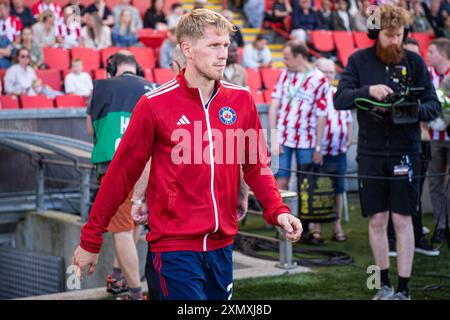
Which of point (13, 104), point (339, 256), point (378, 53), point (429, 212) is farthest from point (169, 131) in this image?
point (13, 104)

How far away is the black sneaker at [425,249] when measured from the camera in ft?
29.0

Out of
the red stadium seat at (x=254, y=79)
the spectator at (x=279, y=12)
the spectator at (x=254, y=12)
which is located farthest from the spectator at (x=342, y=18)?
the red stadium seat at (x=254, y=79)

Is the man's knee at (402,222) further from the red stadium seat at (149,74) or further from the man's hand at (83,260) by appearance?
the red stadium seat at (149,74)

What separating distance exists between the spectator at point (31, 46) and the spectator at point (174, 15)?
287 cm

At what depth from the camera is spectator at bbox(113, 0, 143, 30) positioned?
16.3m

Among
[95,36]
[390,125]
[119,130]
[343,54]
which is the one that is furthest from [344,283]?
[343,54]

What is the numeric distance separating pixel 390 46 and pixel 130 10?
34.4 feet

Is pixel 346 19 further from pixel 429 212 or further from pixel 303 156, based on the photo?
pixel 303 156

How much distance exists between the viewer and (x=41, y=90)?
13.6 meters

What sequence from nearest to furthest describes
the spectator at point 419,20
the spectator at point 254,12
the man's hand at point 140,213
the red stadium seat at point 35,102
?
the man's hand at point 140,213
the red stadium seat at point 35,102
the spectator at point 254,12
the spectator at point 419,20

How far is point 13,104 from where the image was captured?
12.7m

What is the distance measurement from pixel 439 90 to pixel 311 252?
6.77ft

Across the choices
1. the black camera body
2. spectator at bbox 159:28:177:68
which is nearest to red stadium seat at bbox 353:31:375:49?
spectator at bbox 159:28:177:68

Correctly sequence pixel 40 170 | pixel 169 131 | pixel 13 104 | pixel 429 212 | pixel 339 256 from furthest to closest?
pixel 13 104 → pixel 429 212 → pixel 40 170 → pixel 339 256 → pixel 169 131
